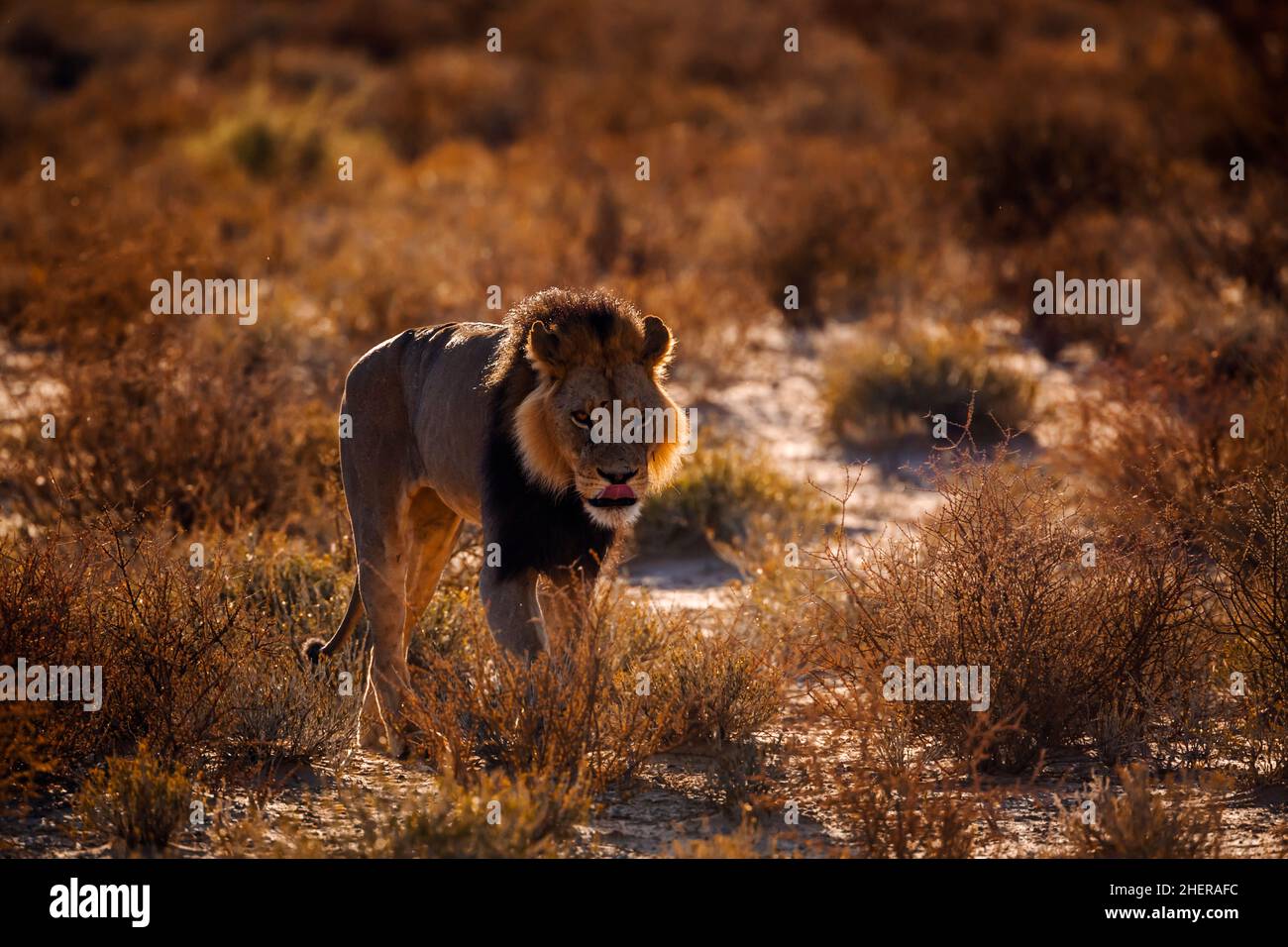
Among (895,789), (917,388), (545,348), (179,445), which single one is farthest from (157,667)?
(917,388)

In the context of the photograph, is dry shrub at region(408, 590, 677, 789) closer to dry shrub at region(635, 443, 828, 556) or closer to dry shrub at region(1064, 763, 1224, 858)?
dry shrub at region(1064, 763, 1224, 858)

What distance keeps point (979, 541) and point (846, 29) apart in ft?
127

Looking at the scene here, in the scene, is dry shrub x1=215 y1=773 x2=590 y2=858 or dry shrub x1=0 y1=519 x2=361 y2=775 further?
dry shrub x1=0 y1=519 x2=361 y2=775

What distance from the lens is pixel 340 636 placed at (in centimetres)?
688

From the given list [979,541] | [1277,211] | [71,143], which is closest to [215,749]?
[979,541]

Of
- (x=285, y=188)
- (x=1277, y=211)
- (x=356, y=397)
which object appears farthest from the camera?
(x=285, y=188)

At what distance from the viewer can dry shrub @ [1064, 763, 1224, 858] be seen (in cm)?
516

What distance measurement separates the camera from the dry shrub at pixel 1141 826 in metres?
5.16

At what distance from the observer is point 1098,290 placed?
15.3m

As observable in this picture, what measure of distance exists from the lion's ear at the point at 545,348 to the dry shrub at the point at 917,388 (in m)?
7.15

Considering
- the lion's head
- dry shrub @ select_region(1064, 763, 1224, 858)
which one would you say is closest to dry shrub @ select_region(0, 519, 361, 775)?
the lion's head

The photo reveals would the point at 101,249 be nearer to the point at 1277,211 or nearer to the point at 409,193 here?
the point at 409,193

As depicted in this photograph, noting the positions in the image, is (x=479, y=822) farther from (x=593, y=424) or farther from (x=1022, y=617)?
(x=1022, y=617)

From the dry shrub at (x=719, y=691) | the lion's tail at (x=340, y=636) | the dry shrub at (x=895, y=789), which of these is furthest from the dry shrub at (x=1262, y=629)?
the lion's tail at (x=340, y=636)
